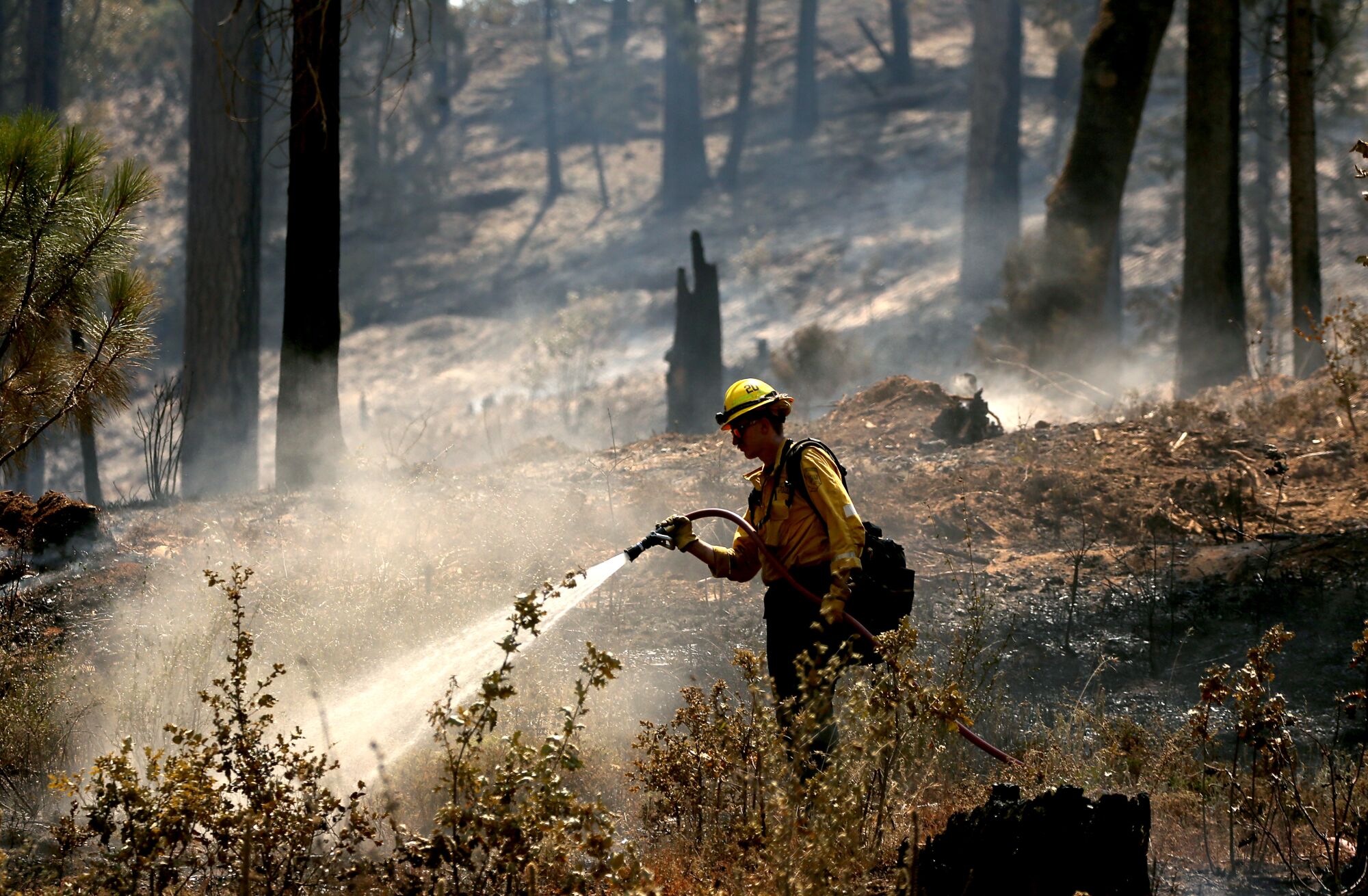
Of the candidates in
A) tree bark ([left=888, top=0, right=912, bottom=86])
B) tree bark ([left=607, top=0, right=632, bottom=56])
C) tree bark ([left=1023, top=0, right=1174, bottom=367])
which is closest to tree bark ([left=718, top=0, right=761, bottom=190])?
tree bark ([left=888, top=0, right=912, bottom=86])

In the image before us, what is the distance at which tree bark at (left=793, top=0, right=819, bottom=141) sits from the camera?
138 feet

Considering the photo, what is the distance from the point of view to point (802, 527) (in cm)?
452

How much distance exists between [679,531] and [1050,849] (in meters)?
1.70

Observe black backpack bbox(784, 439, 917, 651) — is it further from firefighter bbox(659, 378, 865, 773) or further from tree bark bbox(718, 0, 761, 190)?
tree bark bbox(718, 0, 761, 190)

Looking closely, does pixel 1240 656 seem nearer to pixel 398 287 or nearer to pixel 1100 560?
pixel 1100 560

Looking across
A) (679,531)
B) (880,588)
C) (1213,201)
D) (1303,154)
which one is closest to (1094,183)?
(1213,201)

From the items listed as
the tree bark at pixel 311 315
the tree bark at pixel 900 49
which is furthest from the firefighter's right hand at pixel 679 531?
the tree bark at pixel 900 49

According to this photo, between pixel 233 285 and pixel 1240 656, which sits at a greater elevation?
pixel 233 285

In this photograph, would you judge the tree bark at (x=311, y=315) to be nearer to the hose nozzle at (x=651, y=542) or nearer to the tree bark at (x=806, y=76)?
the hose nozzle at (x=651, y=542)

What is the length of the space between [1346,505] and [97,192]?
775 cm

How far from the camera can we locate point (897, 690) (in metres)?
3.86

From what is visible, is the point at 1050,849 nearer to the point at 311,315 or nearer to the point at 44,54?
the point at 311,315

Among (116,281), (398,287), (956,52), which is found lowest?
(398,287)

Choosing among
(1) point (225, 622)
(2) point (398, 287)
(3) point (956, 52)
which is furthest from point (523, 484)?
(3) point (956, 52)
